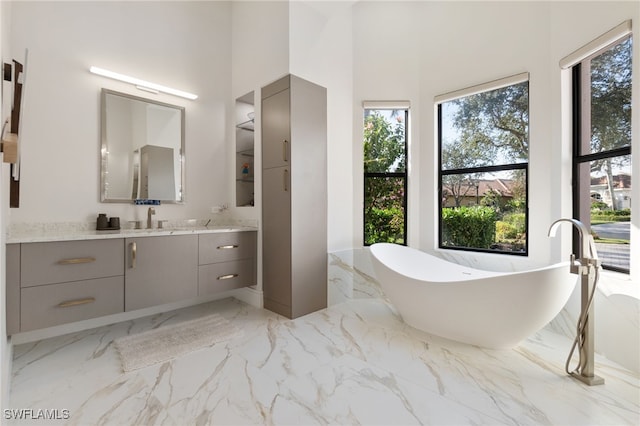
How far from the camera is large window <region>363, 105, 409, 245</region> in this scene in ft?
11.9

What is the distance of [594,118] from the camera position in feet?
7.80

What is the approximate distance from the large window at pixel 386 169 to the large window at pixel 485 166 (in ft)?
1.45

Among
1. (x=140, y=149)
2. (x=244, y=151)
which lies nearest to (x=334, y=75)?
(x=244, y=151)

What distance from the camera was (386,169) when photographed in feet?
12.0

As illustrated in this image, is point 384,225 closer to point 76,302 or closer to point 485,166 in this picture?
point 485,166

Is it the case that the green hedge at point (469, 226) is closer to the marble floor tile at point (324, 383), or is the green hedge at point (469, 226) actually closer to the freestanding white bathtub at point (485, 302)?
the marble floor tile at point (324, 383)

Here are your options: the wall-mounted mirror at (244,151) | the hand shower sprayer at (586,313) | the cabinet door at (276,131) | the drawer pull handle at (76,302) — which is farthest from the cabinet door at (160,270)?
the hand shower sprayer at (586,313)

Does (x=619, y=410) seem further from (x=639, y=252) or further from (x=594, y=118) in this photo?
(x=594, y=118)

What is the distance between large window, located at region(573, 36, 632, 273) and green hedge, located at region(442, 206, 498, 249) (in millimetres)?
750

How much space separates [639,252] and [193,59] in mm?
4191

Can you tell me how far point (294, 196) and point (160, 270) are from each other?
4.28 ft

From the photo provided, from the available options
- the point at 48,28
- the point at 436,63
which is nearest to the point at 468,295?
the point at 436,63

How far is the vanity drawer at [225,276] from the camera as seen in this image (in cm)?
276

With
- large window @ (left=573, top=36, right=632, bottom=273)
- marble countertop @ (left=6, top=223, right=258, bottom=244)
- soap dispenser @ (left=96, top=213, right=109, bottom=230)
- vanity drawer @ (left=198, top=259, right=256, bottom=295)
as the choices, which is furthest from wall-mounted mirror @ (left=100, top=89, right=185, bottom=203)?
large window @ (left=573, top=36, right=632, bottom=273)
